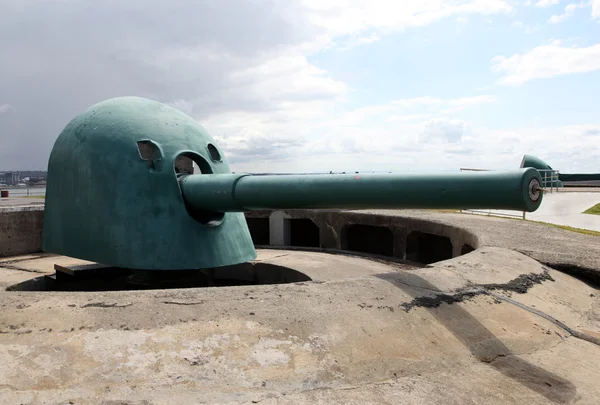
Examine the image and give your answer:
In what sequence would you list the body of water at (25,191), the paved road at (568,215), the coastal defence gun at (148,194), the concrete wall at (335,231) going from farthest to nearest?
the body of water at (25,191) → the paved road at (568,215) → the concrete wall at (335,231) → the coastal defence gun at (148,194)

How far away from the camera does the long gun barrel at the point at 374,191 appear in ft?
10.8

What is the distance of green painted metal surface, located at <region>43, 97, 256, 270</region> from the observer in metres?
5.15

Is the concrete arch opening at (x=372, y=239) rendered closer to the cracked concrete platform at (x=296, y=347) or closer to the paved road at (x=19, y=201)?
the cracked concrete platform at (x=296, y=347)

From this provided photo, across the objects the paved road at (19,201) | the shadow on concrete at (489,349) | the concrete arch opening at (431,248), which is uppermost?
the paved road at (19,201)

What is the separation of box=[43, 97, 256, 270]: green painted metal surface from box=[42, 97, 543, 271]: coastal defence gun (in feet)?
0.03

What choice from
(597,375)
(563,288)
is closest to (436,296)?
(597,375)

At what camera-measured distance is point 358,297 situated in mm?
3586

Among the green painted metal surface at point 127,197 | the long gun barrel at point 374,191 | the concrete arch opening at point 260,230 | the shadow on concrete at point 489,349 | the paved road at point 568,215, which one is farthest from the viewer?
the concrete arch opening at point 260,230

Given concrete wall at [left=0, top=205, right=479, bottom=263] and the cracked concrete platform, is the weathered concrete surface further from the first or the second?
the cracked concrete platform

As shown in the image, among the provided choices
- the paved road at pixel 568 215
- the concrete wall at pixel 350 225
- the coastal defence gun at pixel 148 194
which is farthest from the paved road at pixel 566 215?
the coastal defence gun at pixel 148 194

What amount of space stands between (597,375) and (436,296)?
1.11 meters

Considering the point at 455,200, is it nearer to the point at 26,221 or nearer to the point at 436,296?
the point at 436,296

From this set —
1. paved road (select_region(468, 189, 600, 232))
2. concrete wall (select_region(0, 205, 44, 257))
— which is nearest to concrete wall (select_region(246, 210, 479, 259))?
paved road (select_region(468, 189, 600, 232))

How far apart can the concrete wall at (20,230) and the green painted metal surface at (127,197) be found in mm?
3924
